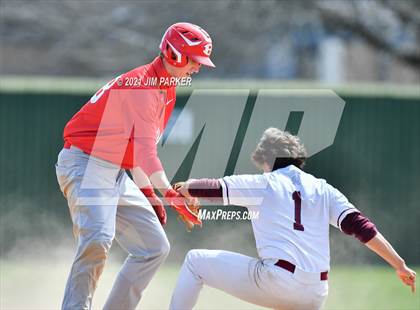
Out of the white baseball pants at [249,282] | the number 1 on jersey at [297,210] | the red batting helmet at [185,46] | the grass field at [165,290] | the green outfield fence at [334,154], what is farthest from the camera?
the green outfield fence at [334,154]

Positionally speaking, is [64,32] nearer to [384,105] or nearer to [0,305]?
[384,105]

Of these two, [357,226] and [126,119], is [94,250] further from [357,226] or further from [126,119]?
[357,226]

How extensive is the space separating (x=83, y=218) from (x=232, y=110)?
741 cm

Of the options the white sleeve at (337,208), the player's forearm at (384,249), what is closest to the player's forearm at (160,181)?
the white sleeve at (337,208)

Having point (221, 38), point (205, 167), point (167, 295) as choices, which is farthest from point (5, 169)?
point (221, 38)

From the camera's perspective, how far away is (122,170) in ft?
22.0

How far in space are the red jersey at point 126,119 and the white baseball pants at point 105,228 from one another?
102 mm

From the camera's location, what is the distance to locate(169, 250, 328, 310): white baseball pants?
5562 mm

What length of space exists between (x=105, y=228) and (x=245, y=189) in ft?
3.70

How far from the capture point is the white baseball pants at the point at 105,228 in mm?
6246

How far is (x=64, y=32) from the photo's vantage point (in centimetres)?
2214

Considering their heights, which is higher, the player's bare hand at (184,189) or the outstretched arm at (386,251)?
the player's bare hand at (184,189)

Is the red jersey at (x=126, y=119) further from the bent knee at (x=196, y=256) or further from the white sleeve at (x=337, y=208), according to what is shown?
the white sleeve at (x=337, y=208)

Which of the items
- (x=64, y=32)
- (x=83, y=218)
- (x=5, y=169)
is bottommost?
(x=64, y=32)
